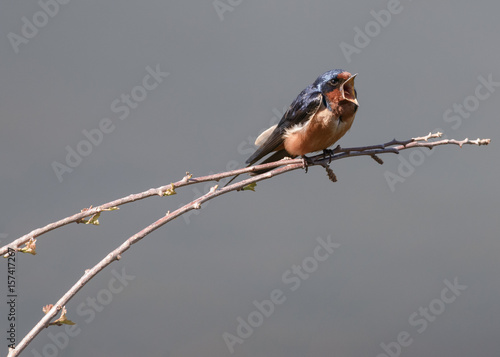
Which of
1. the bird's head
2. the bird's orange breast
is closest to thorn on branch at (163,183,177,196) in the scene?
the bird's orange breast

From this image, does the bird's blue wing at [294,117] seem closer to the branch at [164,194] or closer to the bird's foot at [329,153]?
the bird's foot at [329,153]

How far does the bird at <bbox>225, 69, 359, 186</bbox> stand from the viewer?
2828mm

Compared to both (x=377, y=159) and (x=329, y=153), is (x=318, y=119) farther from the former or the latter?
(x=377, y=159)

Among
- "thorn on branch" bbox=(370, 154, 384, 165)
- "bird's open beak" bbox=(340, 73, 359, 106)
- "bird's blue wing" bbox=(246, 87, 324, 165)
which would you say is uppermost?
"bird's blue wing" bbox=(246, 87, 324, 165)

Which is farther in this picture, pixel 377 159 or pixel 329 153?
pixel 329 153

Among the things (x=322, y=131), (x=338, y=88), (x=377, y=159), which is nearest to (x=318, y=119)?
(x=322, y=131)

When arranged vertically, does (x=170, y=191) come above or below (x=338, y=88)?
below

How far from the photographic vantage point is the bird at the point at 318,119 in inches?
111

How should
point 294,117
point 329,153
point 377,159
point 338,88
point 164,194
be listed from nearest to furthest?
1. point 164,194
2. point 377,159
3. point 329,153
4. point 338,88
5. point 294,117

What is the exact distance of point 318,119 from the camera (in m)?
2.86

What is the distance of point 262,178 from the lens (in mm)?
2211

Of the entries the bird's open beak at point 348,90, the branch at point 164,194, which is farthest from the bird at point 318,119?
the branch at point 164,194

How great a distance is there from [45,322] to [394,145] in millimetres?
1537

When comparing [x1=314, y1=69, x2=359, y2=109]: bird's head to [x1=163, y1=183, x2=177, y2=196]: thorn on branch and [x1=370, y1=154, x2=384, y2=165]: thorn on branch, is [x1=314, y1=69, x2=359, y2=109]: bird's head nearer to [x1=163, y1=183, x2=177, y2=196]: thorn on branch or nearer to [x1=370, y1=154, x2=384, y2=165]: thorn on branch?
[x1=370, y1=154, x2=384, y2=165]: thorn on branch
